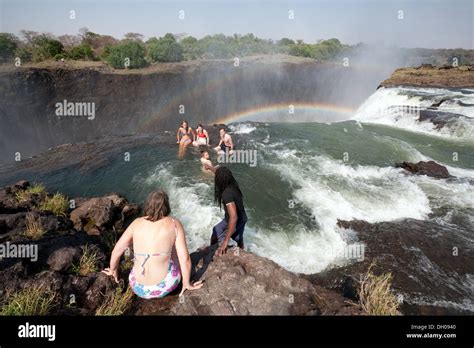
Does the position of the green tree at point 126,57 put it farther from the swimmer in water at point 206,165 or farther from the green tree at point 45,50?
the swimmer in water at point 206,165

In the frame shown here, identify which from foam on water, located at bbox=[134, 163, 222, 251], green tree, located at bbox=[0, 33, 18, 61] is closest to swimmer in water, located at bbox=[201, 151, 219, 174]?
foam on water, located at bbox=[134, 163, 222, 251]

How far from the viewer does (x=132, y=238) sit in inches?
135

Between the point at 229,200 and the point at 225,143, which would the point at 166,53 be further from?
the point at 229,200

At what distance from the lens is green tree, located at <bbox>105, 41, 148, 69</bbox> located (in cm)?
2773

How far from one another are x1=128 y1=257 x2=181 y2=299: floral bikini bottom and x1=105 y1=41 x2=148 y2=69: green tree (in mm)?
26528

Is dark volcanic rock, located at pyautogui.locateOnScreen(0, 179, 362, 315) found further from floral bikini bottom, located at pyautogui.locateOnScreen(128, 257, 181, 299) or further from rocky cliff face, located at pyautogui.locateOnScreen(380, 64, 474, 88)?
rocky cliff face, located at pyautogui.locateOnScreen(380, 64, 474, 88)

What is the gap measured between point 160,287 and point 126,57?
2886 cm

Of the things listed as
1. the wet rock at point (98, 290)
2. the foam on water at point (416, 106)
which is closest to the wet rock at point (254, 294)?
the wet rock at point (98, 290)

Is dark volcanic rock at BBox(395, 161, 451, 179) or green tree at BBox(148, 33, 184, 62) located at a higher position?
green tree at BBox(148, 33, 184, 62)

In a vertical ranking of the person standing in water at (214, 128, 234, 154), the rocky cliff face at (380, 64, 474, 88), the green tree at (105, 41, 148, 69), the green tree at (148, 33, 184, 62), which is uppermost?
the green tree at (148, 33, 184, 62)

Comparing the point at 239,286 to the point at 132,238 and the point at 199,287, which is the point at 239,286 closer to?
the point at 199,287

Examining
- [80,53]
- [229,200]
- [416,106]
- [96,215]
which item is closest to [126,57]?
[80,53]

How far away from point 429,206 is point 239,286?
8397mm

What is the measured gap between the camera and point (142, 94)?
88.0 ft
